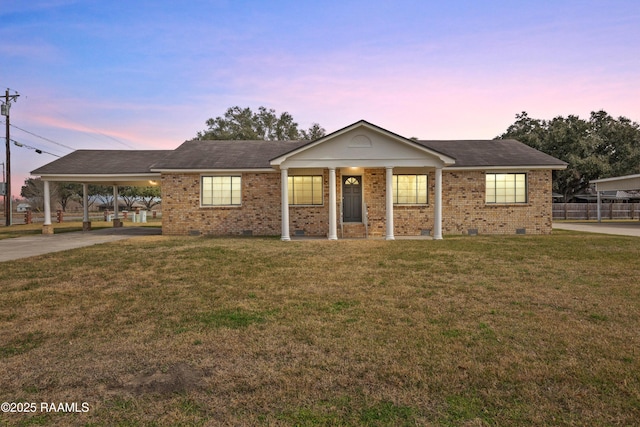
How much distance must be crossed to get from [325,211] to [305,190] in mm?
1310

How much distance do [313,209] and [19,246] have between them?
35.4 feet

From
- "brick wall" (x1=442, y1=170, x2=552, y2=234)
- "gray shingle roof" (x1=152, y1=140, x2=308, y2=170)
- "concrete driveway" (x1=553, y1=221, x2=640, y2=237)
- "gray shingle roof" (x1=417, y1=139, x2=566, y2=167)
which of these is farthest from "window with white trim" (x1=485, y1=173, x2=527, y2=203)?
"gray shingle roof" (x1=152, y1=140, x2=308, y2=170)

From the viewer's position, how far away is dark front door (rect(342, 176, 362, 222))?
15602 millimetres

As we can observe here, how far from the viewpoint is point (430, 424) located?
2.54m

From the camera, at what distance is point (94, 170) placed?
17.3 meters

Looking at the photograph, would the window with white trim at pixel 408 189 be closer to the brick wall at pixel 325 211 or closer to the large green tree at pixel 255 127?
the brick wall at pixel 325 211

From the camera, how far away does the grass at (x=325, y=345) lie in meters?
2.75

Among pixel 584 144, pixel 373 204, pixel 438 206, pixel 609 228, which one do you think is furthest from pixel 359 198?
pixel 584 144

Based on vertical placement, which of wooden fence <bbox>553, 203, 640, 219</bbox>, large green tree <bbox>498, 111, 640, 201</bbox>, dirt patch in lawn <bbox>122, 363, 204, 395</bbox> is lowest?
dirt patch in lawn <bbox>122, 363, 204, 395</bbox>

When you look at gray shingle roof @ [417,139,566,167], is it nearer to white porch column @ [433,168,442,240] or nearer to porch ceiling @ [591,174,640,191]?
white porch column @ [433,168,442,240]

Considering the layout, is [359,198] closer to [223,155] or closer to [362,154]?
[362,154]

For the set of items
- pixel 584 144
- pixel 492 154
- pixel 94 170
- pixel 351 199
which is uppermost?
pixel 584 144

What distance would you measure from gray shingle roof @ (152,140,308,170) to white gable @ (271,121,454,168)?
2.50 metres

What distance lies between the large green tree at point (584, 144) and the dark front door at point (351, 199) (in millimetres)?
28653
